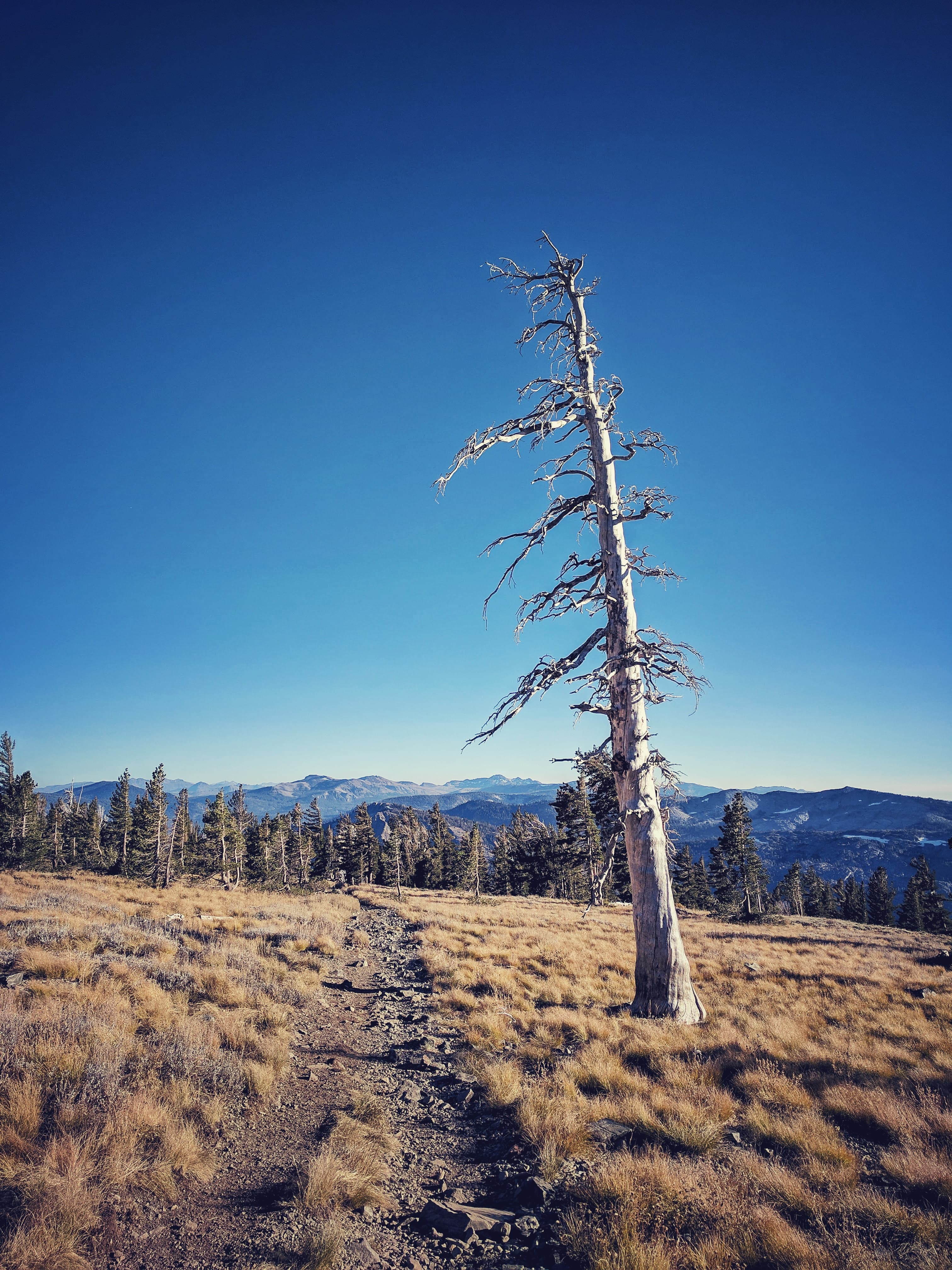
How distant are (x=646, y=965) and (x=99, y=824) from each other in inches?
3298

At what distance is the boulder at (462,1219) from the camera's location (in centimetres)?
362

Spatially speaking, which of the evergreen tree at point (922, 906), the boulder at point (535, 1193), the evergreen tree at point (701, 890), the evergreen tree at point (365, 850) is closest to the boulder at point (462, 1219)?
the boulder at point (535, 1193)

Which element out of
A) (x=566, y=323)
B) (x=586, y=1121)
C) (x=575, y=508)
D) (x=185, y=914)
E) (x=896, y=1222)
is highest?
(x=566, y=323)

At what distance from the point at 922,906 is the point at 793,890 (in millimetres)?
18415

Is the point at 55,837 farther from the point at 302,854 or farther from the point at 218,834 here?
the point at 302,854

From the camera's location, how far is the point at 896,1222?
3.48 metres

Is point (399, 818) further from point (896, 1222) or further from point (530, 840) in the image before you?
point (896, 1222)

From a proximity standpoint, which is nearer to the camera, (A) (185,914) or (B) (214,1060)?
(B) (214,1060)

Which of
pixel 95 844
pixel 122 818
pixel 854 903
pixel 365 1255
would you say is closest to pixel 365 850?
pixel 122 818

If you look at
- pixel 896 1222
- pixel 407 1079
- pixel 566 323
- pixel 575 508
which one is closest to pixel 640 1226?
pixel 896 1222

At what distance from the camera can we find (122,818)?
184 ft

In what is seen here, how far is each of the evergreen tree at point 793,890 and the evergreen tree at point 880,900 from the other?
867cm

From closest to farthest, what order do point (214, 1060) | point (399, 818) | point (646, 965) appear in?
point (214, 1060)
point (646, 965)
point (399, 818)

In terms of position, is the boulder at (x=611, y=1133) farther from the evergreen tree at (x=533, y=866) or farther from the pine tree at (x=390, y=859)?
the pine tree at (x=390, y=859)
